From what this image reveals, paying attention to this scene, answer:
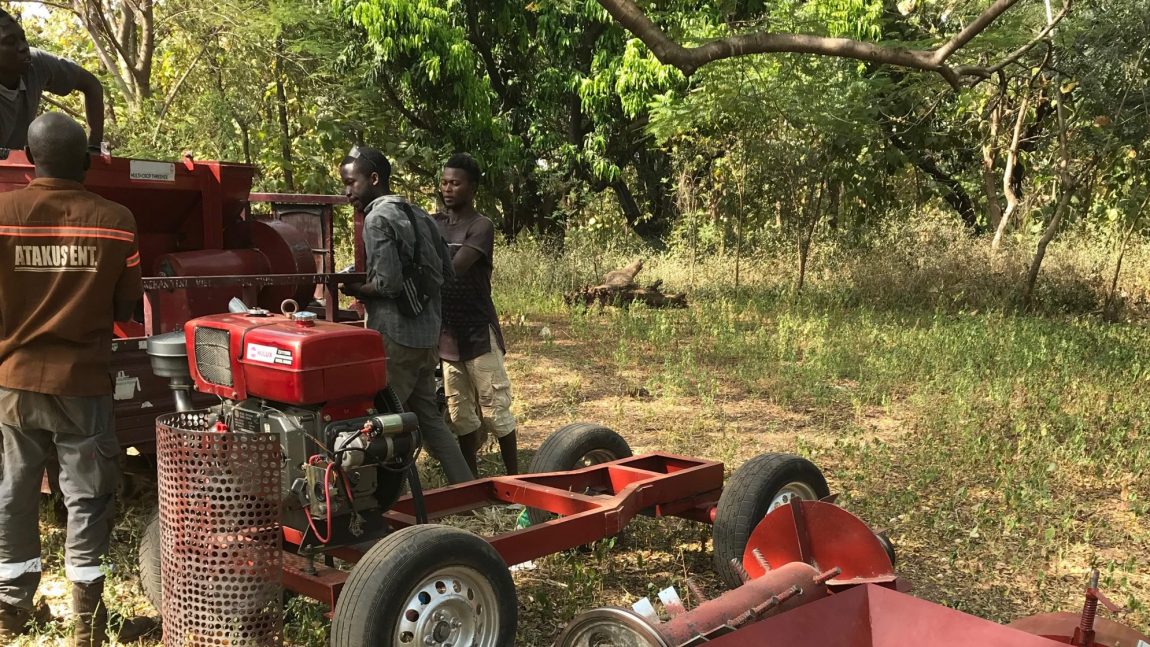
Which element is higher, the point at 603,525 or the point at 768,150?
the point at 768,150

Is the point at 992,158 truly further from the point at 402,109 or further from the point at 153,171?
the point at 153,171

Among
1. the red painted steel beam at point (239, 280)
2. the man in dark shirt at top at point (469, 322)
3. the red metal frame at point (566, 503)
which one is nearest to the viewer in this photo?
the red metal frame at point (566, 503)

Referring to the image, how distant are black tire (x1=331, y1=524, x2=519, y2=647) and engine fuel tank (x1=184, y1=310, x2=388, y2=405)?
1.87 feet

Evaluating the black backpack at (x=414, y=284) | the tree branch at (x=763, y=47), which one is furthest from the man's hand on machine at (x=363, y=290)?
the tree branch at (x=763, y=47)

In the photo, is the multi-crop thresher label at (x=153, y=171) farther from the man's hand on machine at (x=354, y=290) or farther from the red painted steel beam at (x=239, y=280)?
the man's hand on machine at (x=354, y=290)

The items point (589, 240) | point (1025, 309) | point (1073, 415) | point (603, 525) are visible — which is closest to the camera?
Answer: point (603, 525)

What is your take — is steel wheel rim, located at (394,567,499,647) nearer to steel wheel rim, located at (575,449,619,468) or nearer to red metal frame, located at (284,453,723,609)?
red metal frame, located at (284,453,723,609)

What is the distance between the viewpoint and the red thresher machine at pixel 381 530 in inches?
111

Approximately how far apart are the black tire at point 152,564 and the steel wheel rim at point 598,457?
2.03 metres

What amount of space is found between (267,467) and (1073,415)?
6064mm

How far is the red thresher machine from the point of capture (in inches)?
111

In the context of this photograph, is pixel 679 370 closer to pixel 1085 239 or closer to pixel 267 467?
pixel 267 467

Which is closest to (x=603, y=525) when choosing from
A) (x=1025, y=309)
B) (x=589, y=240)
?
(x=1025, y=309)

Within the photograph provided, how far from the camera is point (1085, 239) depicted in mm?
14961
